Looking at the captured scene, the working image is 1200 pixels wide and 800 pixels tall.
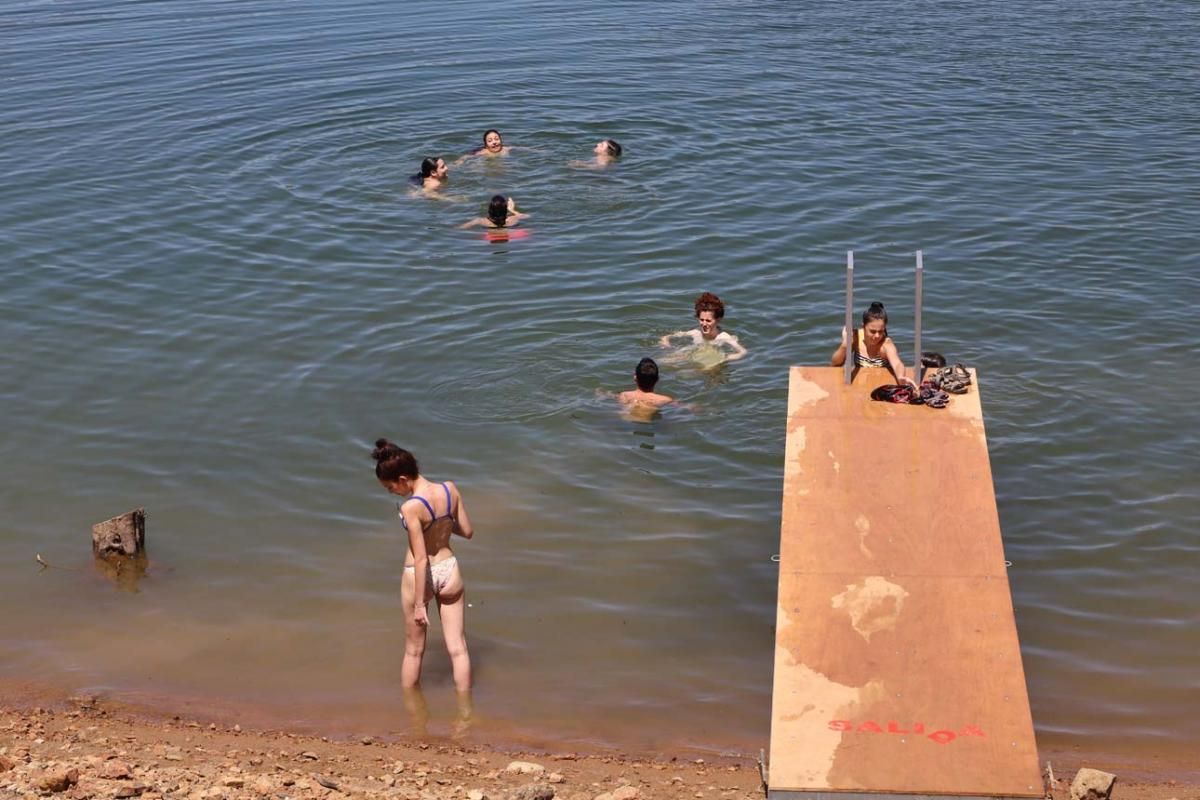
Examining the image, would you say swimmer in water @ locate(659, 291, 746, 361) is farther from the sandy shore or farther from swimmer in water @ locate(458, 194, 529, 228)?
the sandy shore

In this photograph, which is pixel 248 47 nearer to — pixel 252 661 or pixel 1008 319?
pixel 1008 319

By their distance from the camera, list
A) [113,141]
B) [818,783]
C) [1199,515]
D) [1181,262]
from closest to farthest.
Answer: [818,783]
[1199,515]
[1181,262]
[113,141]

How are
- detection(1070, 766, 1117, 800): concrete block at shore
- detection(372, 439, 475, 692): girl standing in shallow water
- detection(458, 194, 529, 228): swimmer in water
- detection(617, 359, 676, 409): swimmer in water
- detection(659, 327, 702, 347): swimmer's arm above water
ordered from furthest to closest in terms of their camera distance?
detection(458, 194, 529, 228): swimmer in water → detection(659, 327, 702, 347): swimmer's arm above water → detection(617, 359, 676, 409): swimmer in water → detection(372, 439, 475, 692): girl standing in shallow water → detection(1070, 766, 1117, 800): concrete block at shore

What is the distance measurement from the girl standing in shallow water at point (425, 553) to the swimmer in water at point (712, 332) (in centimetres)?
582

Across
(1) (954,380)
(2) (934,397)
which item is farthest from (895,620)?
(1) (954,380)

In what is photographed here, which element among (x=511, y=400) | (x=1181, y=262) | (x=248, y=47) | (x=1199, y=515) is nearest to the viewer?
(x=1199, y=515)

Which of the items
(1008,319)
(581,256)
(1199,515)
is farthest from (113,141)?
(1199,515)

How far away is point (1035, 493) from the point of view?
12383 millimetres

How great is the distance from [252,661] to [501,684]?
5.92 feet

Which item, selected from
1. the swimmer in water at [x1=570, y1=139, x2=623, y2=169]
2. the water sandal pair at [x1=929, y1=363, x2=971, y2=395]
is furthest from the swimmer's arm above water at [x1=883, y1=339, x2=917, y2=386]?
the swimmer in water at [x1=570, y1=139, x2=623, y2=169]

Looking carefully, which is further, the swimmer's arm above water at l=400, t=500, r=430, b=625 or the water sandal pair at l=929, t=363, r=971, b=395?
the water sandal pair at l=929, t=363, r=971, b=395

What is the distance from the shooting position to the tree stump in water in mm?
11539

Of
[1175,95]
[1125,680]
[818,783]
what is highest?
[1175,95]

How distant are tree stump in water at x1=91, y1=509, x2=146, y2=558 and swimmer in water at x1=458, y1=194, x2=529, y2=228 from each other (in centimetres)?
784
